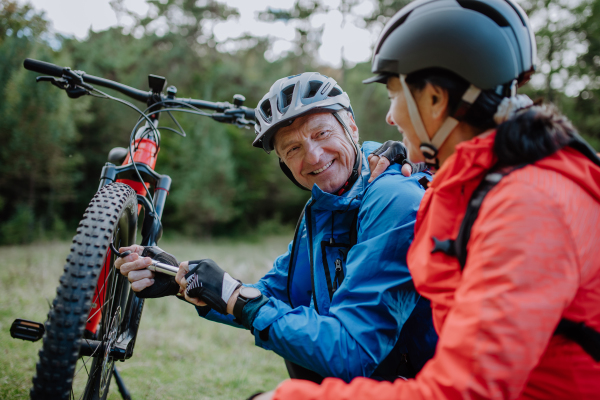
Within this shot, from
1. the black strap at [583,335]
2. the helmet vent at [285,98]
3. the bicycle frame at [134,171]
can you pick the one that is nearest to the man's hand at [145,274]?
the bicycle frame at [134,171]

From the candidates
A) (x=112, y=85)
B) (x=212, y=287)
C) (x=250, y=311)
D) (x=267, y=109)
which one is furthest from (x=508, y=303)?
(x=112, y=85)

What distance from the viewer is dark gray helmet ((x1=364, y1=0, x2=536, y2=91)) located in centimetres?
142

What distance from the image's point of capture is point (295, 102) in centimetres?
249

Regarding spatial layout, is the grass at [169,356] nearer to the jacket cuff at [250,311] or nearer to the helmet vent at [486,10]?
the jacket cuff at [250,311]

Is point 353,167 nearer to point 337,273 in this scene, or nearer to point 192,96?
point 337,273

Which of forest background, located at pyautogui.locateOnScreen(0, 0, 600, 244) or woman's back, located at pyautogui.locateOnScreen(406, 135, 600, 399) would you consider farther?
forest background, located at pyautogui.locateOnScreen(0, 0, 600, 244)

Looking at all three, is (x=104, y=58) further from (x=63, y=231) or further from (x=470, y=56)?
(x=470, y=56)

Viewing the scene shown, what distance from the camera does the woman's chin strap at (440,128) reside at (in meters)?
1.40

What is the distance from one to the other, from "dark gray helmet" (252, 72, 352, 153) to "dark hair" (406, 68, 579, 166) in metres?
1.20

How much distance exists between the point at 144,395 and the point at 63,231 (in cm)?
2068

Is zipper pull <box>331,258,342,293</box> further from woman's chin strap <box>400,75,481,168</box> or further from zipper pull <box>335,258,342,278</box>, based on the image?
woman's chin strap <box>400,75,481,168</box>

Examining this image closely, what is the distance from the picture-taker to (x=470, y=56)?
142cm

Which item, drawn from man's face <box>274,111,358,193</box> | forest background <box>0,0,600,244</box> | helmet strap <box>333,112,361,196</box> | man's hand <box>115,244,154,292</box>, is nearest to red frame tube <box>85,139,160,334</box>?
man's hand <box>115,244,154,292</box>

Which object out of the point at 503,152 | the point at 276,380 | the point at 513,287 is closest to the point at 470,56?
the point at 503,152
